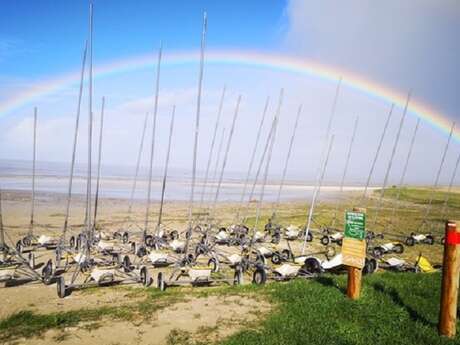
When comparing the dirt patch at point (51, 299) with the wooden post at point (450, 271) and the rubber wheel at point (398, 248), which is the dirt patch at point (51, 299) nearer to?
the wooden post at point (450, 271)

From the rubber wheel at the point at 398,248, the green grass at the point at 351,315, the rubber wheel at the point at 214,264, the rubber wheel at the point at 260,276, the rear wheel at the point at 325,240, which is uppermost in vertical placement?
the green grass at the point at 351,315

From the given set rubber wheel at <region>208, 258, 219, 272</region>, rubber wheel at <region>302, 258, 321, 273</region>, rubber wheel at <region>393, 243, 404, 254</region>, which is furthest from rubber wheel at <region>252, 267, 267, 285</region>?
rubber wheel at <region>393, 243, 404, 254</region>

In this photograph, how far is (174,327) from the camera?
820 centimetres

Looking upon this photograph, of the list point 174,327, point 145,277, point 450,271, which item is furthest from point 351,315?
point 145,277

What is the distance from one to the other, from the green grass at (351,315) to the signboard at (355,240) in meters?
1.07

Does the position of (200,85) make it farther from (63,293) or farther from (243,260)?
(63,293)

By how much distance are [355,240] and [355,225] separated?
34 cm

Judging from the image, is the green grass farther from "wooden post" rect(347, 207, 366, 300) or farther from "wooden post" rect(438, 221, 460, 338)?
"wooden post" rect(438, 221, 460, 338)

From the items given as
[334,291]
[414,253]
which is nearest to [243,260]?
[334,291]

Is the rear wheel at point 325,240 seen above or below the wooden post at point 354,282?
below

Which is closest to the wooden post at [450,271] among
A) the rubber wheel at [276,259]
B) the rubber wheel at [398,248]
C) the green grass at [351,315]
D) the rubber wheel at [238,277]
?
the green grass at [351,315]

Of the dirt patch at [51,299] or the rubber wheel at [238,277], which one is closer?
the dirt patch at [51,299]

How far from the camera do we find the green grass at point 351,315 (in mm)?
7199

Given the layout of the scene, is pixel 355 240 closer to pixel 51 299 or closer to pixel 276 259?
pixel 276 259
